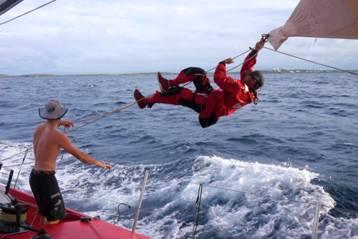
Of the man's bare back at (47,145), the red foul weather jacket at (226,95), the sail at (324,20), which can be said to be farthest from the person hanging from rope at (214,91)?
the man's bare back at (47,145)

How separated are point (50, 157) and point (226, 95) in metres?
1.99

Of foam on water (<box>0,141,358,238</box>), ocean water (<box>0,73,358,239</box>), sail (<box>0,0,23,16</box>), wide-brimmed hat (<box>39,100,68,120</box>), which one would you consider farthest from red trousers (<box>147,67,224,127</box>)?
sail (<box>0,0,23,16</box>)

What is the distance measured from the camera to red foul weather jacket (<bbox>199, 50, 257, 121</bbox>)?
4887 mm

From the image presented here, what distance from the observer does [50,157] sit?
480cm

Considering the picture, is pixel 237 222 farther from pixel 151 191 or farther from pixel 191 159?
pixel 191 159

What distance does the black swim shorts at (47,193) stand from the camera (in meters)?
4.89

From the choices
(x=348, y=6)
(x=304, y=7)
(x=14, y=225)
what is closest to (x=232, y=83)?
(x=304, y=7)

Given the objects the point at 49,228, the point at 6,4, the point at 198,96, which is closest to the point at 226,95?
the point at 198,96

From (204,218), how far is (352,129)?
31.7 ft

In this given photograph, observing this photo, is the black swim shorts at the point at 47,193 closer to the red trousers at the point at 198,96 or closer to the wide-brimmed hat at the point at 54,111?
the wide-brimmed hat at the point at 54,111

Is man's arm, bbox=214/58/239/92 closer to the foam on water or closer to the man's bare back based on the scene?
the man's bare back

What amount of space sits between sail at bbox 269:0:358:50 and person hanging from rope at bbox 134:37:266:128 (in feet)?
2.01

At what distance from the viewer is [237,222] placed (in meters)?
7.85

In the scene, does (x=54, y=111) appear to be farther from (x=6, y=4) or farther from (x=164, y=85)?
(x=6, y=4)
